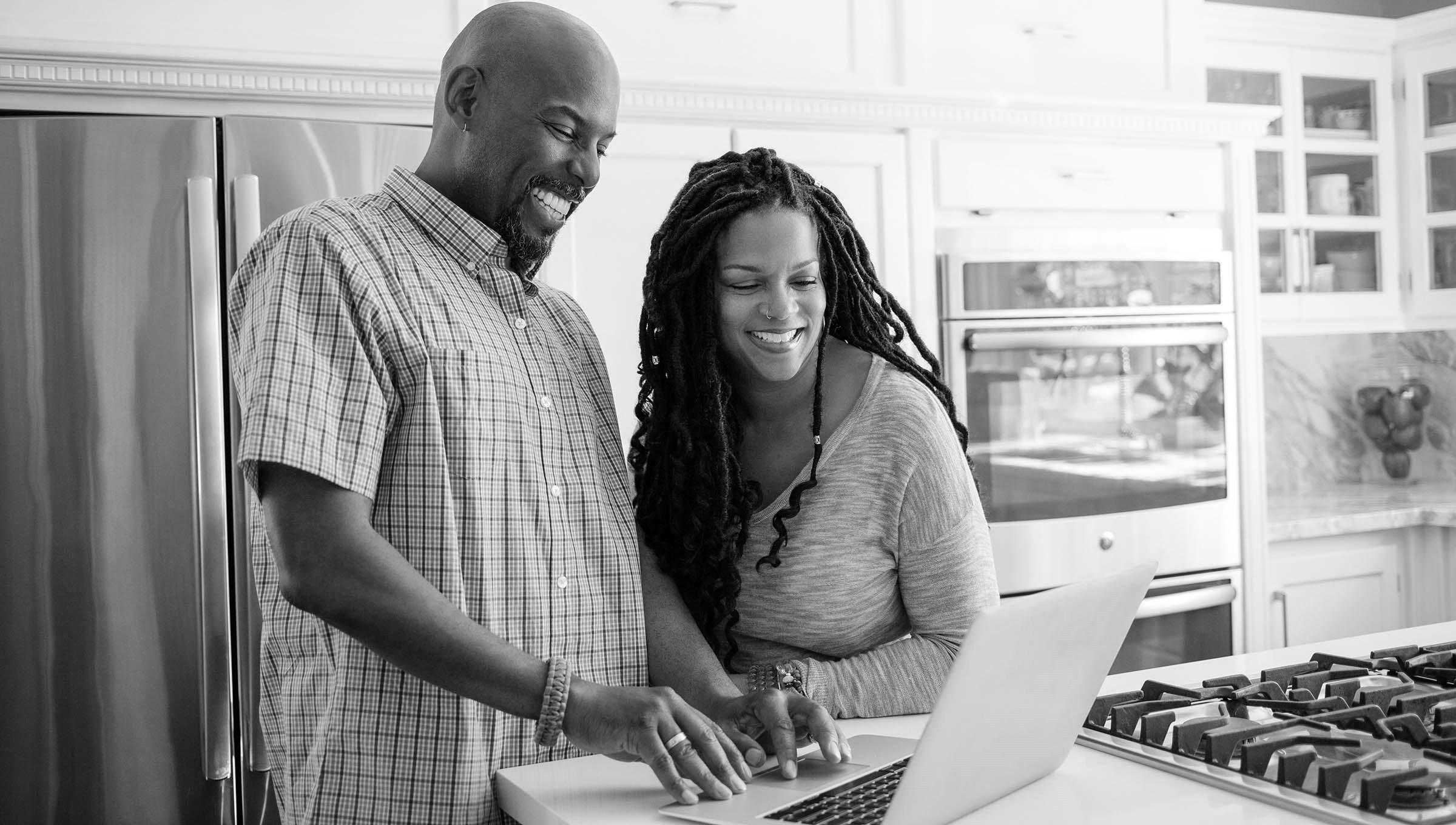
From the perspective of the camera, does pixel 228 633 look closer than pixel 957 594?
No

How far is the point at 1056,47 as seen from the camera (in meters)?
2.89

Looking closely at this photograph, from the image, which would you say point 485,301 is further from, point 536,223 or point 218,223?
point 218,223

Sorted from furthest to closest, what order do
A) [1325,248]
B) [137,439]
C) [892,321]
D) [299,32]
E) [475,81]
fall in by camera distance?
[1325,248] → [299,32] → [137,439] → [892,321] → [475,81]

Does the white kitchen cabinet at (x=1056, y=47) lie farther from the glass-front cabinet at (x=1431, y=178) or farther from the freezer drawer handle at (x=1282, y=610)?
the freezer drawer handle at (x=1282, y=610)

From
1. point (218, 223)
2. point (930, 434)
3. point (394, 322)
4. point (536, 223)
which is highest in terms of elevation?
point (218, 223)

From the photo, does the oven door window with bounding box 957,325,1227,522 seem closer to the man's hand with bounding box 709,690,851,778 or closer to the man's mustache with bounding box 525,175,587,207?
the man's mustache with bounding box 525,175,587,207

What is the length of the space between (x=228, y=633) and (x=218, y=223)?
66 cm

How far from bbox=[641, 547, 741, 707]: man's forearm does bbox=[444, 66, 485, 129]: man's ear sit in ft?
1.67

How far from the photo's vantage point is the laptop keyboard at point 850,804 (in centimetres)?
96

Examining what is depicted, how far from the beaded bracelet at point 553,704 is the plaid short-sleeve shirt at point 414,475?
14cm

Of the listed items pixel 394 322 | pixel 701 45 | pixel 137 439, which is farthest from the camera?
pixel 701 45

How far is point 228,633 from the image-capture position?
204 centimetres

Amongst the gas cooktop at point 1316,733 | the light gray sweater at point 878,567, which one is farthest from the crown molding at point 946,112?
the gas cooktop at point 1316,733

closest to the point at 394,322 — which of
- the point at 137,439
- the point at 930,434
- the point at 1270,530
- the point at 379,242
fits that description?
the point at 379,242
